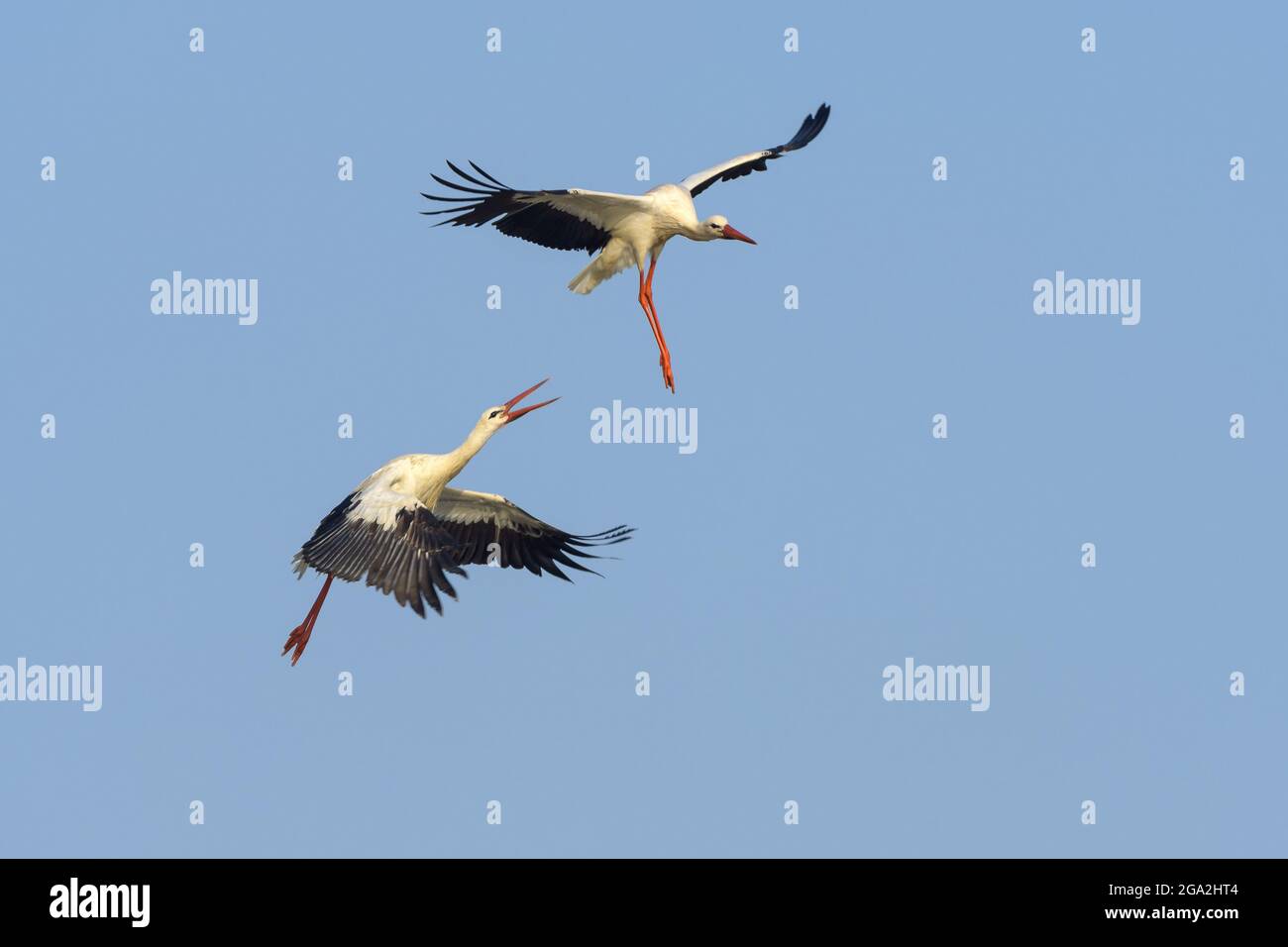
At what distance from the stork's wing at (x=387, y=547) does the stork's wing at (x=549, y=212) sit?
2.77m

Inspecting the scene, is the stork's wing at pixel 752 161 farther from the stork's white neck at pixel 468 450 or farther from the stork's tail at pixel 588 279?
the stork's white neck at pixel 468 450

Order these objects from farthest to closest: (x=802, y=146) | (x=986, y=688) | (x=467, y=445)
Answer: (x=986, y=688), (x=802, y=146), (x=467, y=445)

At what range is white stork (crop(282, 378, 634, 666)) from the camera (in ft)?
61.0

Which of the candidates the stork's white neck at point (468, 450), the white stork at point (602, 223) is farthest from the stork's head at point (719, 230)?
the stork's white neck at point (468, 450)

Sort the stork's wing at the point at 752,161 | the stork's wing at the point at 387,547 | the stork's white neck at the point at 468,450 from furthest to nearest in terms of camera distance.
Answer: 1. the stork's wing at the point at 752,161
2. the stork's white neck at the point at 468,450
3. the stork's wing at the point at 387,547

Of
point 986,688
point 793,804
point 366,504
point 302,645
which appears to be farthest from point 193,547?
point 986,688

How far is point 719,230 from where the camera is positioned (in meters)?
21.5

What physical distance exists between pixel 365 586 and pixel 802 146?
7559 millimetres

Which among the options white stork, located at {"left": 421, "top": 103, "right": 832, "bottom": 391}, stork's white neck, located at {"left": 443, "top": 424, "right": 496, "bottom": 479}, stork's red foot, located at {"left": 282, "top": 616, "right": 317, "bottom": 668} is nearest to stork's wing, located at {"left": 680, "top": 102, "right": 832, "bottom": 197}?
white stork, located at {"left": 421, "top": 103, "right": 832, "bottom": 391}

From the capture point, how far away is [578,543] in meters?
21.9

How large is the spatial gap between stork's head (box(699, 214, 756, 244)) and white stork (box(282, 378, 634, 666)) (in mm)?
1932

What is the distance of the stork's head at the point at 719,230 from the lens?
21.5 metres

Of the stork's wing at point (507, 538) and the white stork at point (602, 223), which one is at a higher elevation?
the white stork at point (602, 223)
